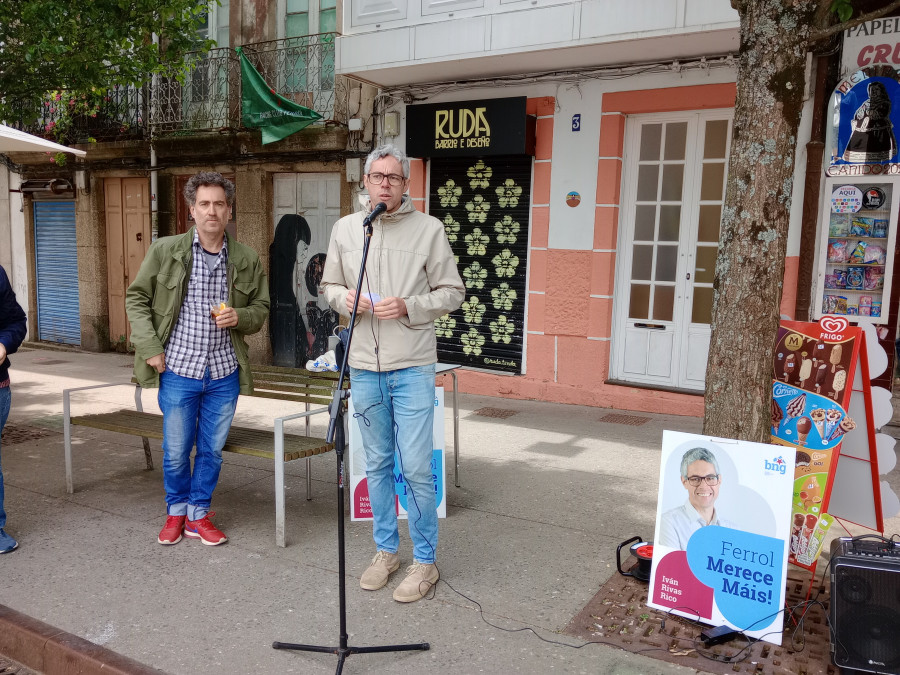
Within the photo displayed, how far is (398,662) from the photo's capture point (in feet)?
10.3

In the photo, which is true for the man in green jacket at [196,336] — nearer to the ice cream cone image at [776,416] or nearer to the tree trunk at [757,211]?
the tree trunk at [757,211]

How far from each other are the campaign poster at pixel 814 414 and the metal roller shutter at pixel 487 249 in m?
5.11

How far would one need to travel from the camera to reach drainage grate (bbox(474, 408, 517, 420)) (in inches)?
314

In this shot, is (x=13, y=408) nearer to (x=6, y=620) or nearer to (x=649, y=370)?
(x=6, y=620)

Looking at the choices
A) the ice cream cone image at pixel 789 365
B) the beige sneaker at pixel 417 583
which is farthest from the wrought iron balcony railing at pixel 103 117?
the ice cream cone image at pixel 789 365

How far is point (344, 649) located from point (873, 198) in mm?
6265

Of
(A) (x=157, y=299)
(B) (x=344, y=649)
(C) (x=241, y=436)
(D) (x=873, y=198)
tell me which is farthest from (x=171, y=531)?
(D) (x=873, y=198)

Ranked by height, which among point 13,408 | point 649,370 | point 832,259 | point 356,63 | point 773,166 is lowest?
point 13,408

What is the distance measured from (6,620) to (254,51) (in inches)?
360

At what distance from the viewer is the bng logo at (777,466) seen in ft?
10.7

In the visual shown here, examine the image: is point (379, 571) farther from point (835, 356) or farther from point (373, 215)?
point (835, 356)

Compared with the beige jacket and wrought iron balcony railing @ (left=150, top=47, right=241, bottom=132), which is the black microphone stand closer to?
the beige jacket

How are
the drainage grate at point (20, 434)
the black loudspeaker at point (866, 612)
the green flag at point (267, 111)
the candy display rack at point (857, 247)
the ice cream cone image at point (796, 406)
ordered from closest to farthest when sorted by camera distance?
the black loudspeaker at point (866, 612) → the ice cream cone image at point (796, 406) → the drainage grate at point (20, 434) → the candy display rack at point (857, 247) → the green flag at point (267, 111)

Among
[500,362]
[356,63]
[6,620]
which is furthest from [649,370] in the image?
[6,620]
